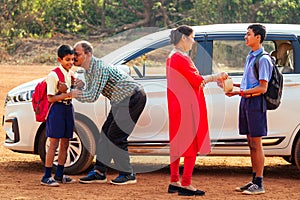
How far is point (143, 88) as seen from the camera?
32.1 ft

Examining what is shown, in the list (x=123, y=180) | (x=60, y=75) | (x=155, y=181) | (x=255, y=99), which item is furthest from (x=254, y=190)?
(x=60, y=75)

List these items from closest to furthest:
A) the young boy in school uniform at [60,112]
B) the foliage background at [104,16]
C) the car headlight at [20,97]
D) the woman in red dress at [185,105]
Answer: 1. the woman in red dress at [185,105]
2. the young boy in school uniform at [60,112]
3. the car headlight at [20,97]
4. the foliage background at [104,16]

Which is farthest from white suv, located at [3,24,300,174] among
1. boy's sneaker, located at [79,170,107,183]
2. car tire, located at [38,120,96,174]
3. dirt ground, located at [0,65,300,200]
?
boy's sneaker, located at [79,170,107,183]

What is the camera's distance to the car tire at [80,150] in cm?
996

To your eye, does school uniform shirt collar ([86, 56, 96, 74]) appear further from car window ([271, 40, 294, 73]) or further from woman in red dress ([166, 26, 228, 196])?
car window ([271, 40, 294, 73])

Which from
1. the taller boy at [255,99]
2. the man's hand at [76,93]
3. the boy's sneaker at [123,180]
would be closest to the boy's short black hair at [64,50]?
the man's hand at [76,93]

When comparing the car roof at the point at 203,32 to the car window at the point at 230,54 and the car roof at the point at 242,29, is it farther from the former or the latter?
the car window at the point at 230,54

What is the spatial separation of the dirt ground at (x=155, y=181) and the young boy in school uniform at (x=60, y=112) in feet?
1.00

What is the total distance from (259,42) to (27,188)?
290 cm

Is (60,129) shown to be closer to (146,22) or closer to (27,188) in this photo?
(27,188)

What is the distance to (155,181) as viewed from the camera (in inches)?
388

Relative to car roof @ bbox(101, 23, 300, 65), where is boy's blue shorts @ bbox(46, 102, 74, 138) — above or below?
below

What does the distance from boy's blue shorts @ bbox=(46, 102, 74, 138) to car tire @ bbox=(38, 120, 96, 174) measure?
64 cm

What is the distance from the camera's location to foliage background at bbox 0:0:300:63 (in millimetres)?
29781
